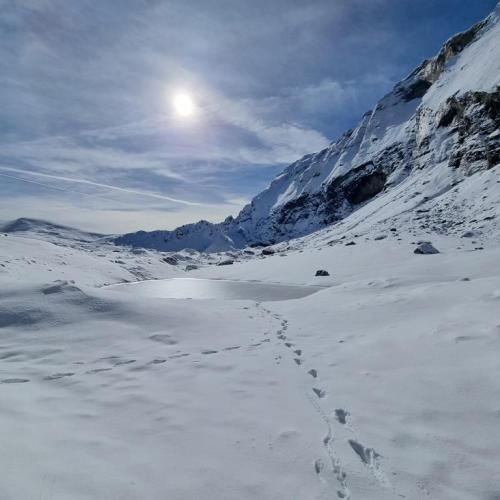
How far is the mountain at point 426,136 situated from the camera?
68125 mm

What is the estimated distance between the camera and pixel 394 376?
6316mm

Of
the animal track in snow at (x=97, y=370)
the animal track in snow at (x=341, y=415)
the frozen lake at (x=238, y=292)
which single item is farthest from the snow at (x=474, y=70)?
the animal track in snow at (x=97, y=370)

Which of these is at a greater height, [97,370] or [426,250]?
[426,250]

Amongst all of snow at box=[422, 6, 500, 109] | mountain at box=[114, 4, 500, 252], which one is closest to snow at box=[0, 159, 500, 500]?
mountain at box=[114, 4, 500, 252]

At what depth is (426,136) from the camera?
96938 mm

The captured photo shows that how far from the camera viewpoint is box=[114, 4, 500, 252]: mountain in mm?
68125

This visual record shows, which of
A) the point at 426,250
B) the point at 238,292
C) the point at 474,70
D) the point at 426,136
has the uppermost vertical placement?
the point at 474,70

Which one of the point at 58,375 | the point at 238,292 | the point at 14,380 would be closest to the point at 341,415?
the point at 58,375

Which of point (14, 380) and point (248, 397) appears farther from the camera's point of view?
point (14, 380)

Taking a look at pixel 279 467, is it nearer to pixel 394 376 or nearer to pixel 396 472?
pixel 396 472

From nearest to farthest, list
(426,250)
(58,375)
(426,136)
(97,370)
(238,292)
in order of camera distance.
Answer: (58,375), (97,370), (238,292), (426,250), (426,136)

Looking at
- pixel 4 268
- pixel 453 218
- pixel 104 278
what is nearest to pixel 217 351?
pixel 4 268

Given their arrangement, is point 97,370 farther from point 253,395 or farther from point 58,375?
point 253,395

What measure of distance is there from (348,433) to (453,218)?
161 ft
